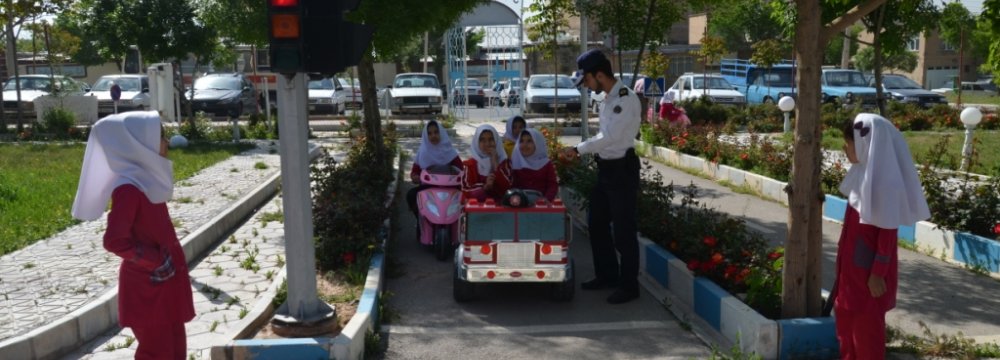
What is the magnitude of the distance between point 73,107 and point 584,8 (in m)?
15.4

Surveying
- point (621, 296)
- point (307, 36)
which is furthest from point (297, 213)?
point (621, 296)

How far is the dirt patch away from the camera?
5902 millimetres

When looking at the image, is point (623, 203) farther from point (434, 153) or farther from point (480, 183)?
point (434, 153)

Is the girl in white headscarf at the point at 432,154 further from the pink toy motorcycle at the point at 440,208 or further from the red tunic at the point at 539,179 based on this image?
the red tunic at the point at 539,179

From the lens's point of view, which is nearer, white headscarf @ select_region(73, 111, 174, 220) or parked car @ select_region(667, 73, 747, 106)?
white headscarf @ select_region(73, 111, 174, 220)

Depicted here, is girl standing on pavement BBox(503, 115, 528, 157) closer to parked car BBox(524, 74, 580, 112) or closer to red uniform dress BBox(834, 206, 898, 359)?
red uniform dress BBox(834, 206, 898, 359)

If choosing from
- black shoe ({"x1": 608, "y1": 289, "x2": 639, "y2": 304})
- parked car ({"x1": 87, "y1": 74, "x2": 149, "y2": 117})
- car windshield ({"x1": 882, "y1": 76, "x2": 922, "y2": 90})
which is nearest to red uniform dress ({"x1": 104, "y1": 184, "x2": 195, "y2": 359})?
black shoe ({"x1": 608, "y1": 289, "x2": 639, "y2": 304})

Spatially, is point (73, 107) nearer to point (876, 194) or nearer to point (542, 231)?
point (542, 231)

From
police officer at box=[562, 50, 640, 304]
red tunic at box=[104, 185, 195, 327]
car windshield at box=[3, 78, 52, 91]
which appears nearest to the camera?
red tunic at box=[104, 185, 195, 327]

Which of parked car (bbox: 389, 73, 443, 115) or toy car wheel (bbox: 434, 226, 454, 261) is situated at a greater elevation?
parked car (bbox: 389, 73, 443, 115)

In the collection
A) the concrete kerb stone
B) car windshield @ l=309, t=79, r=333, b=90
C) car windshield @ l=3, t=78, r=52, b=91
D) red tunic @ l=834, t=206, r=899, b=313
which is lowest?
the concrete kerb stone

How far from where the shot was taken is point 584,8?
15109 mm

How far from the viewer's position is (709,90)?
97.0 ft

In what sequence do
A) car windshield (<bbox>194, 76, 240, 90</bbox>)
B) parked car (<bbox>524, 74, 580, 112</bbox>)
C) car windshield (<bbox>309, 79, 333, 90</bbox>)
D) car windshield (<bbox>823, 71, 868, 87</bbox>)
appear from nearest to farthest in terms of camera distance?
car windshield (<bbox>194, 76, 240, 90</bbox>), parked car (<bbox>524, 74, 580, 112</bbox>), car windshield (<bbox>823, 71, 868, 87</bbox>), car windshield (<bbox>309, 79, 333, 90</bbox>)
